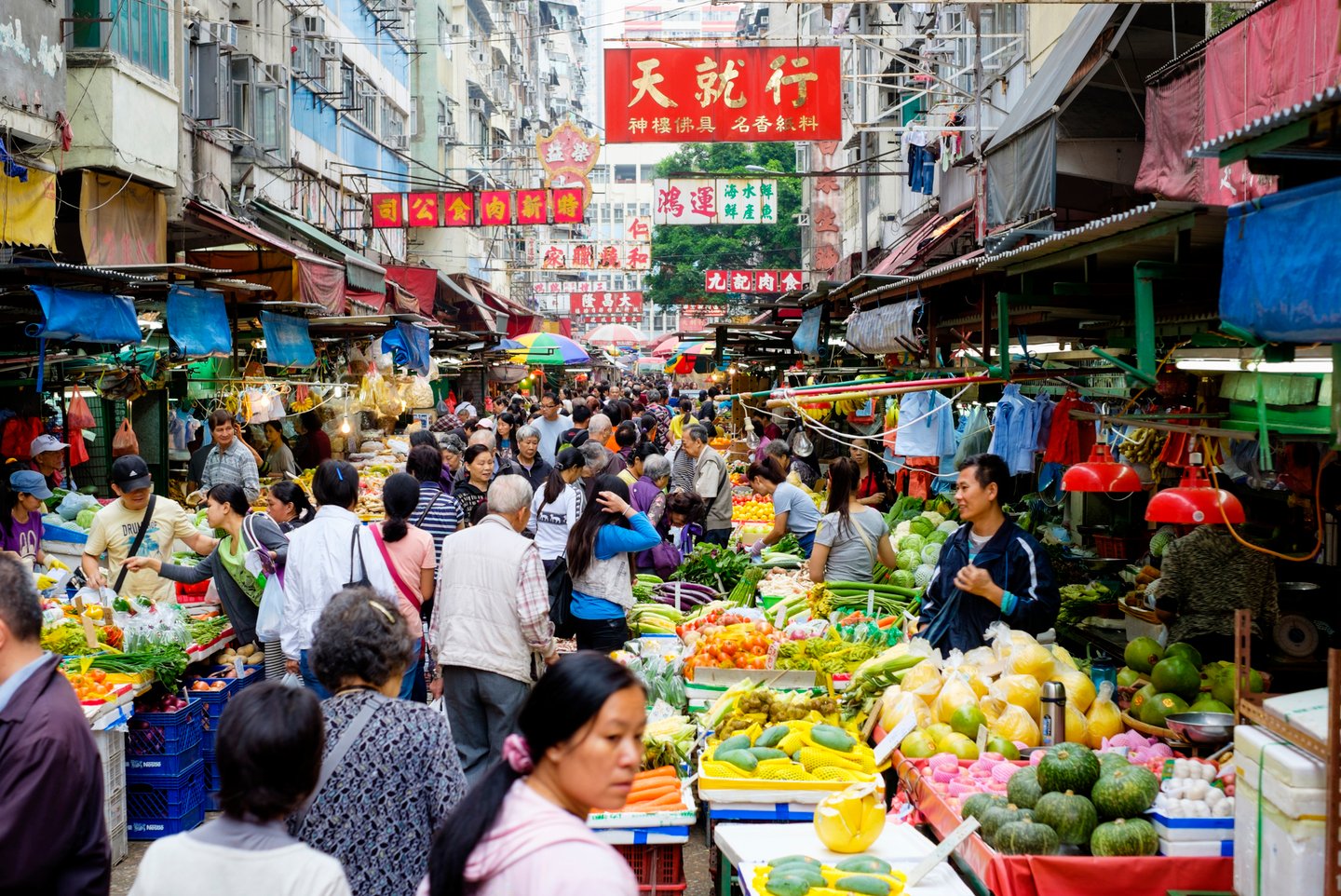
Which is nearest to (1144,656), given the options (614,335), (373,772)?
(373,772)

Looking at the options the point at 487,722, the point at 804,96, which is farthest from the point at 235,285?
the point at 804,96

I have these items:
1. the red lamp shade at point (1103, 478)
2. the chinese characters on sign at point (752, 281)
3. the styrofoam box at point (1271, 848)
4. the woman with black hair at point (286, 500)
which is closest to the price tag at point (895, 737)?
the red lamp shade at point (1103, 478)

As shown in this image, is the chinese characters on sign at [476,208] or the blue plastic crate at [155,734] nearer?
the blue plastic crate at [155,734]

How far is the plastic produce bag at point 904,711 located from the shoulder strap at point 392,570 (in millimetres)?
2516

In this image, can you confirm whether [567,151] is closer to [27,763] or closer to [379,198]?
[379,198]

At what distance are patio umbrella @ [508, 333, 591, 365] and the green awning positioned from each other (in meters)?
4.27

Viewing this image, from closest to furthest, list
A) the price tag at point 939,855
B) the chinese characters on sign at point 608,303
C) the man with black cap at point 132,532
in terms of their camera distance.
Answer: the price tag at point 939,855 → the man with black cap at point 132,532 → the chinese characters on sign at point 608,303

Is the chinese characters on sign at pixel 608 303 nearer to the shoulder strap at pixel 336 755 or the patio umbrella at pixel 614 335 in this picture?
the patio umbrella at pixel 614 335

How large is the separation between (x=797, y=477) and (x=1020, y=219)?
12.3 ft

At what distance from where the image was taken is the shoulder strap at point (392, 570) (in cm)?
612

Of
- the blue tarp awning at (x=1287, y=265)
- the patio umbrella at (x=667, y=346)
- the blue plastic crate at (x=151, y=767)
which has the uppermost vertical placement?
the patio umbrella at (x=667, y=346)

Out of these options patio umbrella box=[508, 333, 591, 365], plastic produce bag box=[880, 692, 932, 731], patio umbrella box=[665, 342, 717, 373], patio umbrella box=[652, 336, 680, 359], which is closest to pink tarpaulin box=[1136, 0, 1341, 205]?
plastic produce bag box=[880, 692, 932, 731]

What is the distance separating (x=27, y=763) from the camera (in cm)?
316

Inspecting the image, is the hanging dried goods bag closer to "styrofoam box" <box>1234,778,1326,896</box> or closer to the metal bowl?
the metal bowl
